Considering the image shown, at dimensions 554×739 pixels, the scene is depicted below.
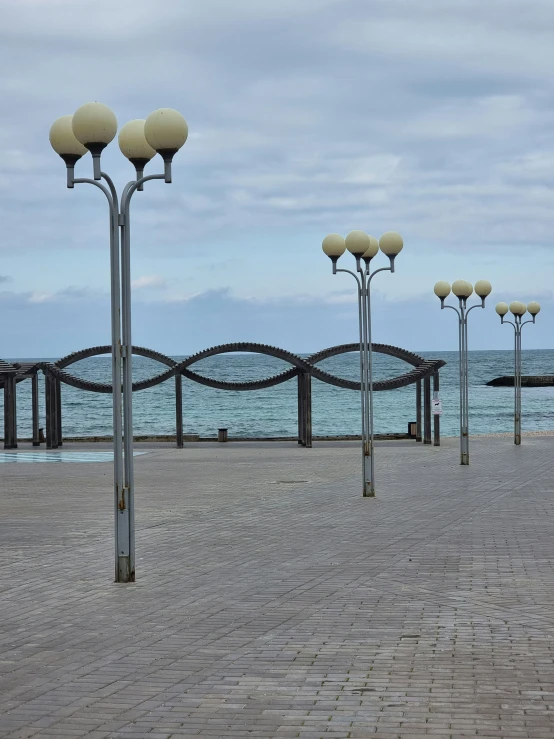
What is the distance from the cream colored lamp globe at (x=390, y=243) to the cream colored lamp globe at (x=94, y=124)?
27.0ft

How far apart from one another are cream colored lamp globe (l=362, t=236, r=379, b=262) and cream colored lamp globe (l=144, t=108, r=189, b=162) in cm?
777

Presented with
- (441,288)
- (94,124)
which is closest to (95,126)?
(94,124)

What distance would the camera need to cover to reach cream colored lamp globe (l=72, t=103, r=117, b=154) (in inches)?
379

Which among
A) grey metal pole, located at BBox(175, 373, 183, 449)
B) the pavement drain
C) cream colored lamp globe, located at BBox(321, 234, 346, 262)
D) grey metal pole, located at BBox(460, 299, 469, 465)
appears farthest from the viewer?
grey metal pole, located at BBox(175, 373, 183, 449)

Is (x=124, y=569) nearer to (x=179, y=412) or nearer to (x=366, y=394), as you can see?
(x=366, y=394)

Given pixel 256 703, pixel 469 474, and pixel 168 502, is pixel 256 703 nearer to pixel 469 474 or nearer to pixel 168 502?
pixel 168 502

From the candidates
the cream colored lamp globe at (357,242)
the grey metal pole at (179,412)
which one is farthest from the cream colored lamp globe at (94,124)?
the grey metal pole at (179,412)

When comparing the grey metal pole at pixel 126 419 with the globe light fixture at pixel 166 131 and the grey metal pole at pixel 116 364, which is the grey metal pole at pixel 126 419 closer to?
the grey metal pole at pixel 116 364

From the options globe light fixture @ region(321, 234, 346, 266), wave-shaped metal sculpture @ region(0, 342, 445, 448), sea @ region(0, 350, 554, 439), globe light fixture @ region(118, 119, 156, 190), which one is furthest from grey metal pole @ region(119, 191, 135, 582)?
sea @ region(0, 350, 554, 439)

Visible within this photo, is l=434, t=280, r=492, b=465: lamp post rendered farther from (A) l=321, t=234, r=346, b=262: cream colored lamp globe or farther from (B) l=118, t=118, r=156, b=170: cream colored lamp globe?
(B) l=118, t=118, r=156, b=170: cream colored lamp globe

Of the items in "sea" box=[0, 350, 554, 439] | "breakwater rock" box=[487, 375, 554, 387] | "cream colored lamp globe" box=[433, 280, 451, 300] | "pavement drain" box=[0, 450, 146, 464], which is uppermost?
"cream colored lamp globe" box=[433, 280, 451, 300]

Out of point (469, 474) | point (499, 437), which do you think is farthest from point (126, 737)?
point (499, 437)

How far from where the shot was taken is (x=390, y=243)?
17328mm

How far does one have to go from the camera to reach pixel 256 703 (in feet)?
19.3
